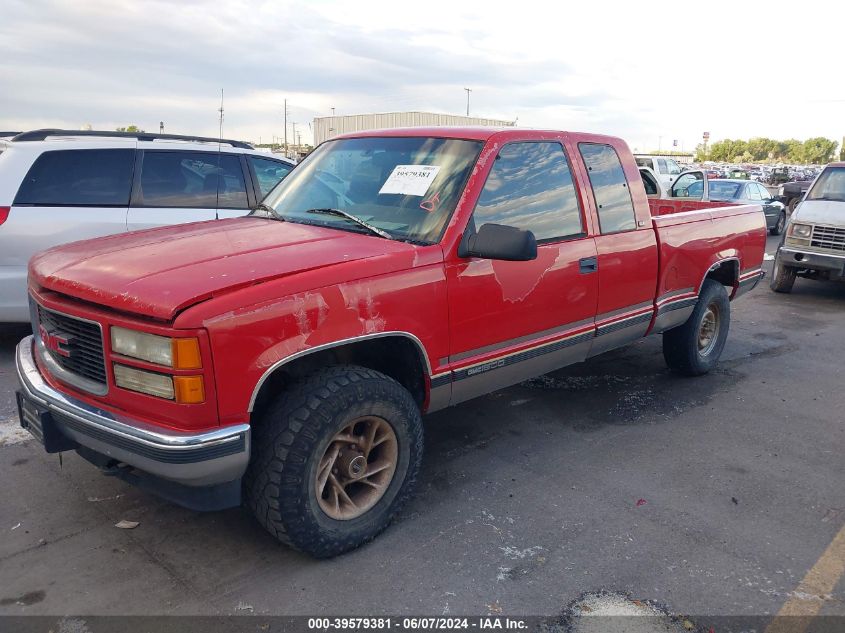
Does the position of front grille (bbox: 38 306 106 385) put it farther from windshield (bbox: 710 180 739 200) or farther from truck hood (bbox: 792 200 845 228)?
windshield (bbox: 710 180 739 200)

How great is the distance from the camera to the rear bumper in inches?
351

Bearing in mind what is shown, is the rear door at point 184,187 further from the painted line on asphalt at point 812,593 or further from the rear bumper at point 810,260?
the rear bumper at point 810,260

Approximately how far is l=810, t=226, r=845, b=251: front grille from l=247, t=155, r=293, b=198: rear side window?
273 inches

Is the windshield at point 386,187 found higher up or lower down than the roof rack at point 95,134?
lower down

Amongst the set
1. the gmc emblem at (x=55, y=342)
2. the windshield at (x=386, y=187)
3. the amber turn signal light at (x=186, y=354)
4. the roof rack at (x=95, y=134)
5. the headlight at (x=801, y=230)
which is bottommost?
the headlight at (x=801, y=230)

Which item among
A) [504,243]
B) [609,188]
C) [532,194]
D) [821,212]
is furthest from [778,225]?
[504,243]

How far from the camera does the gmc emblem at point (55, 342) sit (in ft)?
9.82

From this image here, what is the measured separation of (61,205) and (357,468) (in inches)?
166

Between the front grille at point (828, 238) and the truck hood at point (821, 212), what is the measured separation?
86 millimetres

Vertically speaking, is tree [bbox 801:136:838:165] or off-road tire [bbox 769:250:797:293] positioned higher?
tree [bbox 801:136:838:165]

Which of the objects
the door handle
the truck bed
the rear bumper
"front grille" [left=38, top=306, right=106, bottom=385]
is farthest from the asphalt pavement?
the rear bumper

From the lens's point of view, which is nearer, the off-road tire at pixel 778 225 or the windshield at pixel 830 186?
the windshield at pixel 830 186

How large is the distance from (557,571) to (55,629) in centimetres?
207

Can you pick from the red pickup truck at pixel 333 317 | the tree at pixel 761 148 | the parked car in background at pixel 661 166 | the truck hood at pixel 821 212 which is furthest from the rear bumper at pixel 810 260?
A: the tree at pixel 761 148
